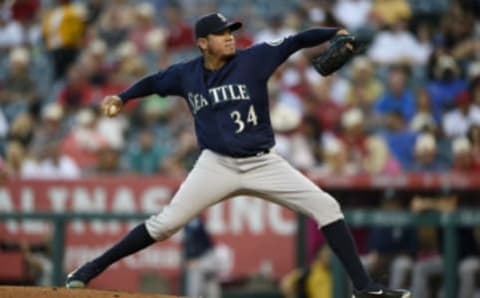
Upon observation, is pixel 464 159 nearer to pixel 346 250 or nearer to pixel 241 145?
pixel 346 250

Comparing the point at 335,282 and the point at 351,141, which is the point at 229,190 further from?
the point at 351,141

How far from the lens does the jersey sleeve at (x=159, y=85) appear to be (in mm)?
8391

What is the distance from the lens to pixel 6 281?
1247 cm

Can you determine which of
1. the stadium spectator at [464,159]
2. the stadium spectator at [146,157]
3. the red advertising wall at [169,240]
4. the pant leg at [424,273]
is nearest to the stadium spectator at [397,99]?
the stadium spectator at [464,159]

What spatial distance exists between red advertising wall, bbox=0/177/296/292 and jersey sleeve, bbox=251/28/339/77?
171 inches

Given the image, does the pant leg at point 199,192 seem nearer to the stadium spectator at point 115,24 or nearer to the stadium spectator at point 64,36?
the stadium spectator at point 115,24

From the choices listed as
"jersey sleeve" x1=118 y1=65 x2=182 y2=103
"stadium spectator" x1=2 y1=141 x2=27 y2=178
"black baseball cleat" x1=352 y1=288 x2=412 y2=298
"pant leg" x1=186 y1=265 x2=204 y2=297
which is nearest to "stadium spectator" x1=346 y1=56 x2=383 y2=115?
"pant leg" x1=186 y1=265 x2=204 y2=297

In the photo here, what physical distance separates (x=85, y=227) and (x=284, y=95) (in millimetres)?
3120

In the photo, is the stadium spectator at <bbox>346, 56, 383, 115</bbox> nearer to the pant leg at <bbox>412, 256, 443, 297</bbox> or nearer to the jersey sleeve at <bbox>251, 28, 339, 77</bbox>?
the pant leg at <bbox>412, 256, 443, 297</bbox>

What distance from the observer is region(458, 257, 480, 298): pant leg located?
1098 cm

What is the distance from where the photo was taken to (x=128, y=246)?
8344 mm

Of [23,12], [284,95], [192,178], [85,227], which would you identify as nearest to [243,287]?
[85,227]

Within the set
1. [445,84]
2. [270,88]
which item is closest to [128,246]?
[445,84]

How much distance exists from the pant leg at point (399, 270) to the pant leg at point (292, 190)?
3.10 meters
